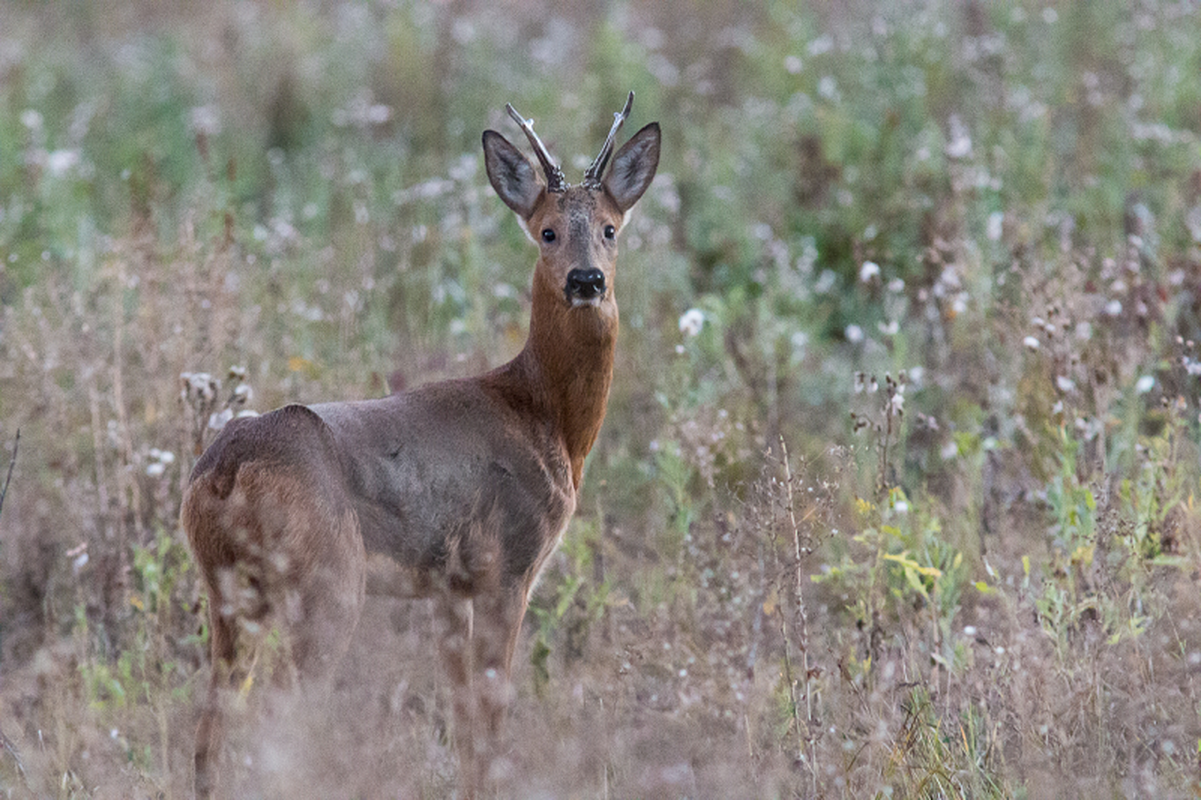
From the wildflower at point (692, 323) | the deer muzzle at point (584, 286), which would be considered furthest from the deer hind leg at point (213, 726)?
the wildflower at point (692, 323)

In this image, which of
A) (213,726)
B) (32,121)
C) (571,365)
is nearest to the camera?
(213,726)

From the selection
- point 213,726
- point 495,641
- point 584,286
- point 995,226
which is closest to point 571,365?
point 584,286

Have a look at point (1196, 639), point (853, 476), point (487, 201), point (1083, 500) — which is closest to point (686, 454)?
point (853, 476)

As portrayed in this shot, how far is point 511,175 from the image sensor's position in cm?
489

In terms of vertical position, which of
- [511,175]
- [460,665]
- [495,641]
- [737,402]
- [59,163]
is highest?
[59,163]

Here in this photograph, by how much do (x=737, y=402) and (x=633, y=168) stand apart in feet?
4.97

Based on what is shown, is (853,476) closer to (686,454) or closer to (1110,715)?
(686,454)

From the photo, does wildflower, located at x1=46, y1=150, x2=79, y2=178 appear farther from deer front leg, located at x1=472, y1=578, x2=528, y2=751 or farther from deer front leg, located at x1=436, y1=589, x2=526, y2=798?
deer front leg, located at x1=472, y1=578, x2=528, y2=751

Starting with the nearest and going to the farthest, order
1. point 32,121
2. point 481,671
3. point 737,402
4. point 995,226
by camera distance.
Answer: point 481,671
point 737,402
point 995,226
point 32,121

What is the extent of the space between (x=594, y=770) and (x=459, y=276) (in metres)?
3.91

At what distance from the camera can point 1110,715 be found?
12.2ft

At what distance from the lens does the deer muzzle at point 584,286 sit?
444 cm

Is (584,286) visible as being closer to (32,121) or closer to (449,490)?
(449,490)

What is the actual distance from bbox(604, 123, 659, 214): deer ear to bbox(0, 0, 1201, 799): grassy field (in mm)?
860
